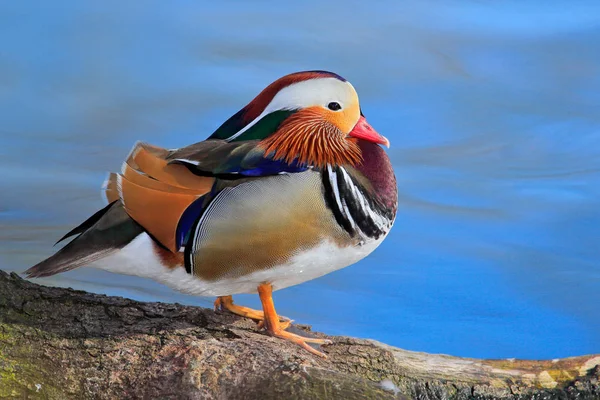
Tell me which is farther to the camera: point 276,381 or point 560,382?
point 560,382

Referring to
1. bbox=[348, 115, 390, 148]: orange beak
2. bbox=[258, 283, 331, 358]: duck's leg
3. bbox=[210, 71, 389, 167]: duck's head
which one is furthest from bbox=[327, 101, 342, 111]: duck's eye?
bbox=[258, 283, 331, 358]: duck's leg

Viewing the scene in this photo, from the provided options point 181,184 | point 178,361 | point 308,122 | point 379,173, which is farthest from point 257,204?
point 178,361

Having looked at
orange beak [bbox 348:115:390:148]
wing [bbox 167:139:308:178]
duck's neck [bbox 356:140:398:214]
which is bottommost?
wing [bbox 167:139:308:178]

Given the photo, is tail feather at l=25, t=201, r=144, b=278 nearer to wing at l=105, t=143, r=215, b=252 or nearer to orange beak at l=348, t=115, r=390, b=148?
wing at l=105, t=143, r=215, b=252

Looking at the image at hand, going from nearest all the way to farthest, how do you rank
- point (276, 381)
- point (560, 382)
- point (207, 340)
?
point (276, 381) → point (207, 340) → point (560, 382)

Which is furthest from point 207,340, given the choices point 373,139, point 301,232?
point 373,139

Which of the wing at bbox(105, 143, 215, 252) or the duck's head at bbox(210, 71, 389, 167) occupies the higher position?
the duck's head at bbox(210, 71, 389, 167)

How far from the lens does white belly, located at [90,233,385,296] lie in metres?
3.22

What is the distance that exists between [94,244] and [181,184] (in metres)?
0.40

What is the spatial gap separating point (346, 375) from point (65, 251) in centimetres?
118

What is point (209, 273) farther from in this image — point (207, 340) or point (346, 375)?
point (346, 375)

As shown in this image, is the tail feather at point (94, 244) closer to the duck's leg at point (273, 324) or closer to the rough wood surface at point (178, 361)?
the rough wood surface at point (178, 361)

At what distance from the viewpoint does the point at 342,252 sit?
3240 millimetres

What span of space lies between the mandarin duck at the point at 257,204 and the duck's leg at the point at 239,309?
0.99 feet
